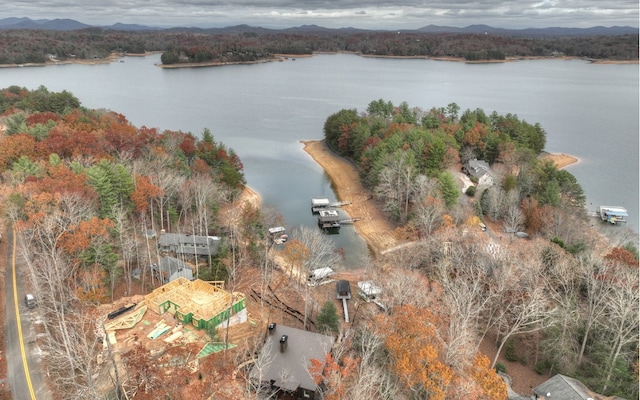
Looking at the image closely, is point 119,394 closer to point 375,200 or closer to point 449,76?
point 375,200

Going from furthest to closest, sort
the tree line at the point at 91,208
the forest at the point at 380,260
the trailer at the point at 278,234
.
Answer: the trailer at the point at 278,234 → the tree line at the point at 91,208 → the forest at the point at 380,260

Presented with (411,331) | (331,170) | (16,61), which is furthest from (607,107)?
(16,61)

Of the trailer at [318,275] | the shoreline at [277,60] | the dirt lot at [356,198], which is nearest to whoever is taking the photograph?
the trailer at [318,275]

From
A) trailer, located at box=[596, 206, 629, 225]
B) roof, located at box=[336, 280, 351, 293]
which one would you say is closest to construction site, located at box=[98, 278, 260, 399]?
roof, located at box=[336, 280, 351, 293]

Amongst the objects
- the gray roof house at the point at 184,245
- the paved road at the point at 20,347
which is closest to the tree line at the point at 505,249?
the gray roof house at the point at 184,245

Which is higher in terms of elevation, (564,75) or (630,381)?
(564,75)

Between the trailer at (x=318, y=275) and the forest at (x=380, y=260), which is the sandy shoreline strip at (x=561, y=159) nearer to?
the forest at (x=380, y=260)
